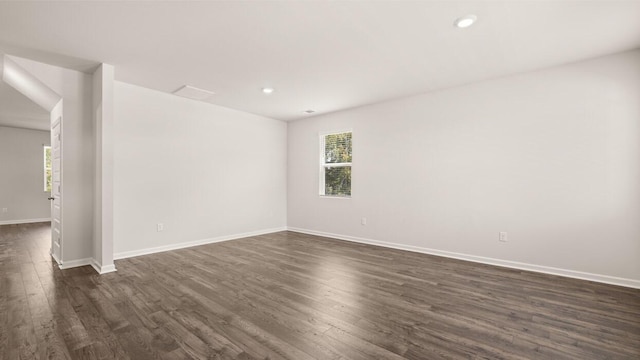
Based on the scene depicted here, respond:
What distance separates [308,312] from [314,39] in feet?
8.34

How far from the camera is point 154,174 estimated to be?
14.4 ft

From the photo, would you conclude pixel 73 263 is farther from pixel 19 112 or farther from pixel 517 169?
pixel 517 169

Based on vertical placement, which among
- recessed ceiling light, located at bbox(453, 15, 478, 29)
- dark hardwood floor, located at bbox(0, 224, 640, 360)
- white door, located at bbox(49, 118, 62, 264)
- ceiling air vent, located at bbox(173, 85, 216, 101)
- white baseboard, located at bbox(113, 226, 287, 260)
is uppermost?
recessed ceiling light, located at bbox(453, 15, 478, 29)

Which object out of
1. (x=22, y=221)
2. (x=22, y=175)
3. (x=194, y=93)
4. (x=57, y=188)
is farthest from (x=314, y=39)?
(x=22, y=221)

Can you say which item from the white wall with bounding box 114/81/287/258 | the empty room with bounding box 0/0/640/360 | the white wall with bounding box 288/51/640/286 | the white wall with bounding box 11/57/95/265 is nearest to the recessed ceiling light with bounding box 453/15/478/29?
the empty room with bounding box 0/0/640/360

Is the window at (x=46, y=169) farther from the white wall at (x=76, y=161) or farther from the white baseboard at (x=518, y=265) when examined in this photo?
the white baseboard at (x=518, y=265)

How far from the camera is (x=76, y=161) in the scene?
368cm

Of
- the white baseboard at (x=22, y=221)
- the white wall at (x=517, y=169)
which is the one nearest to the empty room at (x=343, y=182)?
the white wall at (x=517, y=169)

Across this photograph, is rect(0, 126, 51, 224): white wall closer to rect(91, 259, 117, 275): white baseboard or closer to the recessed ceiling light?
rect(91, 259, 117, 275): white baseboard

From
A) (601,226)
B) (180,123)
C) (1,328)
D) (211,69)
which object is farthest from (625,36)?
(1,328)

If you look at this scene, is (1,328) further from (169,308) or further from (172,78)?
(172,78)

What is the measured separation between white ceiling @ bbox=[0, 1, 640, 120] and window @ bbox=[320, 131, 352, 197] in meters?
1.77

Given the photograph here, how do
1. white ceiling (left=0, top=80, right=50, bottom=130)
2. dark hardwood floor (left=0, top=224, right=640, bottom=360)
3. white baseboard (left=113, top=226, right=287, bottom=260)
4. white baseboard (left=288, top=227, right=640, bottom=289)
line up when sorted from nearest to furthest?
dark hardwood floor (left=0, top=224, right=640, bottom=360), white baseboard (left=288, top=227, right=640, bottom=289), white baseboard (left=113, top=226, right=287, bottom=260), white ceiling (left=0, top=80, right=50, bottom=130)

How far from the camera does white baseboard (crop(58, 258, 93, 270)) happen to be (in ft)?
11.8
